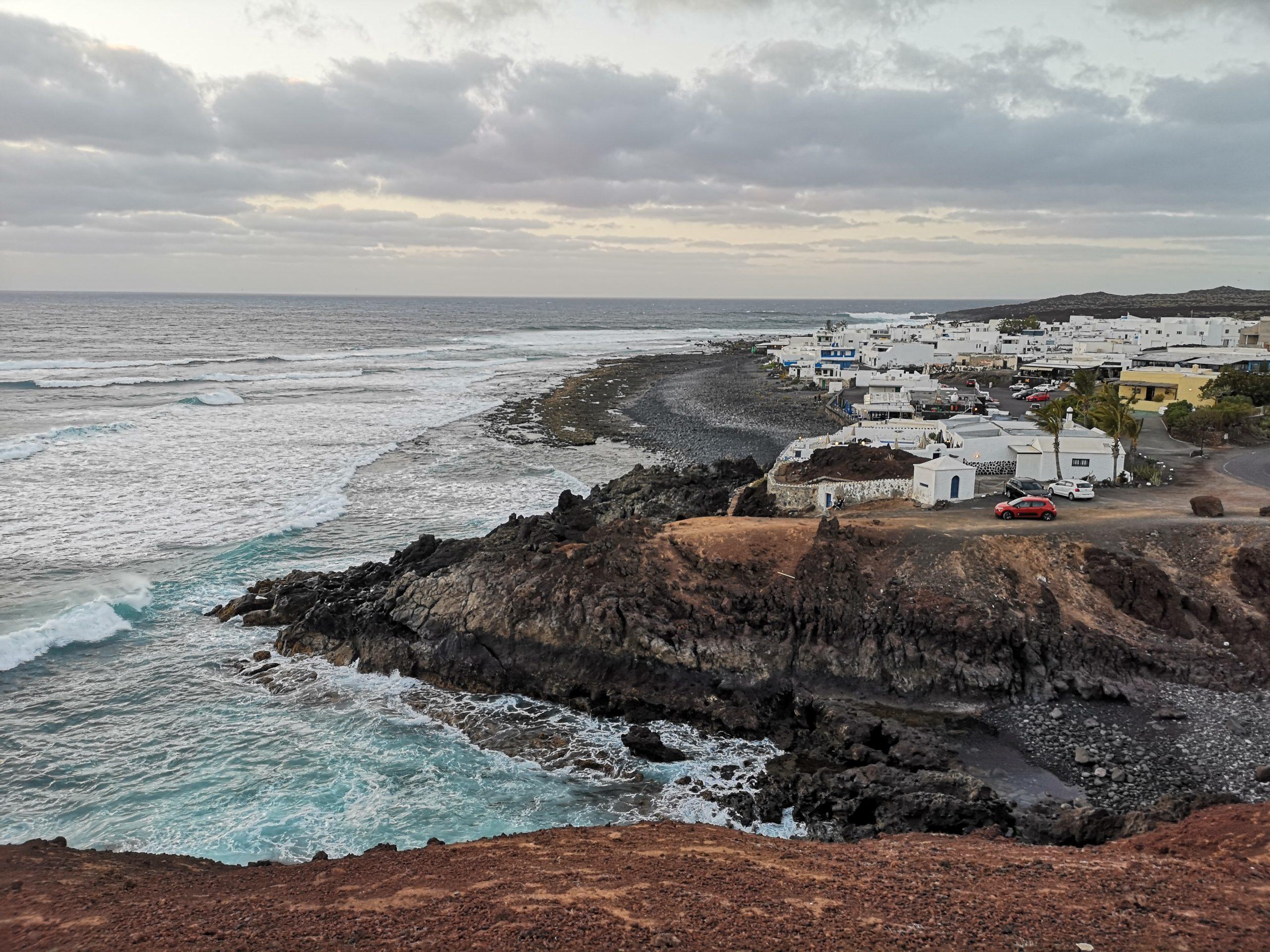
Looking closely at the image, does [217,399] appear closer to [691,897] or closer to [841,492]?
[841,492]

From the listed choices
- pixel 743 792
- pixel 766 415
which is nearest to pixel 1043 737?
pixel 743 792

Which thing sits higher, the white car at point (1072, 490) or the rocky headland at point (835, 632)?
the white car at point (1072, 490)

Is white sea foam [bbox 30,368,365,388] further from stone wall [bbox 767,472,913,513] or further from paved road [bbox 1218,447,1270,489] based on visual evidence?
paved road [bbox 1218,447,1270,489]

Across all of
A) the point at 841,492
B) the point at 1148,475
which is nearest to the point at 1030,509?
the point at 841,492

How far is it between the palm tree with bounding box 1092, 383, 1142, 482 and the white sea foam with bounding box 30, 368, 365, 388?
81.0 m

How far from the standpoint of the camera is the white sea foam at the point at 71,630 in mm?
24359

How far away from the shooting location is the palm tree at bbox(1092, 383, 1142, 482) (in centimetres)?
3095

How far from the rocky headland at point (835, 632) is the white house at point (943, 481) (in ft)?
14.4

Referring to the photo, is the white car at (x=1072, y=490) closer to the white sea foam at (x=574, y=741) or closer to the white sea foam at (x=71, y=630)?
the white sea foam at (x=574, y=741)

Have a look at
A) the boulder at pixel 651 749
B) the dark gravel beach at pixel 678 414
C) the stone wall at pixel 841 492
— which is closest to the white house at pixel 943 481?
the stone wall at pixel 841 492

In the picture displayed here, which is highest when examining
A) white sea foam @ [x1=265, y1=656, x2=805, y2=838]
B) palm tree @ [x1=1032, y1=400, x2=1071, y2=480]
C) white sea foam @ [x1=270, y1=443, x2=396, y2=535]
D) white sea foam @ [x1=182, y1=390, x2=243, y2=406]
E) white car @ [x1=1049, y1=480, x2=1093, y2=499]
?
palm tree @ [x1=1032, y1=400, x2=1071, y2=480]

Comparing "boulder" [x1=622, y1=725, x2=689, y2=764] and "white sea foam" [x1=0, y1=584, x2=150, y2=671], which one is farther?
"white sea foam" [x1=0, y1=584, x2=150, y2=671]

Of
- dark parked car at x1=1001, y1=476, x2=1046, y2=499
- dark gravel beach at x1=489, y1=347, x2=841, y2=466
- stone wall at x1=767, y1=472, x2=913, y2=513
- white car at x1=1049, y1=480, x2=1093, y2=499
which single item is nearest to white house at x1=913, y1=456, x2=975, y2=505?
stone wall at x1=767, y1=472, x2=913, y2=513

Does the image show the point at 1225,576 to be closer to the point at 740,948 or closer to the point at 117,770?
the point at 740,948
